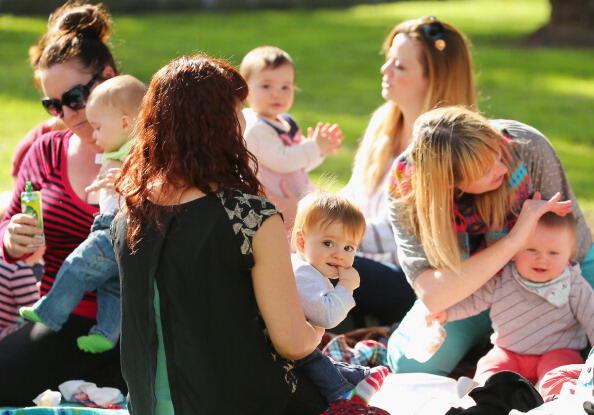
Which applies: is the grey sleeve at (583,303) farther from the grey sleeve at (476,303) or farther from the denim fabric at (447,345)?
the denim fabric at (447,345)

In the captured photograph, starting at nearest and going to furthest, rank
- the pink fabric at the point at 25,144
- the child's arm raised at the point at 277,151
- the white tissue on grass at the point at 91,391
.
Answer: the white tissue on grass at the point at 91,391, the pink fabric at the point at 25,144, the child's arm raised at the point at 277,151

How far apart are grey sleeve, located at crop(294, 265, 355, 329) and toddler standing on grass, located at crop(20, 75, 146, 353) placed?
884 millimetres

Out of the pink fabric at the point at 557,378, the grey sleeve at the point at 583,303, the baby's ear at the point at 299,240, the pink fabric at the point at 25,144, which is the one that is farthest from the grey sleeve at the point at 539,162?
the pink fabric at the point at 25,144

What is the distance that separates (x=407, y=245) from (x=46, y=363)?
1.45m

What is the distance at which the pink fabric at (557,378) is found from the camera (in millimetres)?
3146

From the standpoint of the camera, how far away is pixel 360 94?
36.9 feet

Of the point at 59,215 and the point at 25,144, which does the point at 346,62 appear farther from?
the point at 59,215

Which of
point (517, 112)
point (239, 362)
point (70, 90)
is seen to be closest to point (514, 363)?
point (239, 362)

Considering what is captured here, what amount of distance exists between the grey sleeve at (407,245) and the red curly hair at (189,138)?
1105 mm

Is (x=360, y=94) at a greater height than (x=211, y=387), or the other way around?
(x=211, y=387)

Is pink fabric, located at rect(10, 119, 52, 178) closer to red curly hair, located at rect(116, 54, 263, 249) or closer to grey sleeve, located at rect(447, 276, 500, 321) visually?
red curly hair, located at rect(116, 54, 263, 249)

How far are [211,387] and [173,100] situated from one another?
2.56ft

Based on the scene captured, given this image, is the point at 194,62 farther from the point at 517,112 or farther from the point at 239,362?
the point at 517,112


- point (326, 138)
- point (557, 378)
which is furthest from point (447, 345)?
point (326, 138)
